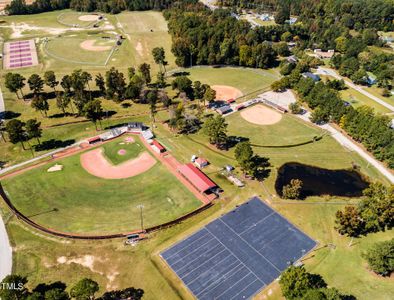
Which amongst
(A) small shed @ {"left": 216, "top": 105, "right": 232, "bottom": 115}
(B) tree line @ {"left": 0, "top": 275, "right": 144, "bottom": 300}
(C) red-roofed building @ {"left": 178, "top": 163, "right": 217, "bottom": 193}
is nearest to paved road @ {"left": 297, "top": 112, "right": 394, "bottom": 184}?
(A) small shed @ {"left": 216, "top": 105, "right": 232, "bottom": 115}

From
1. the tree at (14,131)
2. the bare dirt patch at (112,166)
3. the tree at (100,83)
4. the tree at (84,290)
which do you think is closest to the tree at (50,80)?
the tree at (100,83)

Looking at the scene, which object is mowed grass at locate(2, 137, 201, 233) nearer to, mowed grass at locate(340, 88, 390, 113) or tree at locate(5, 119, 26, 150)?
tree at locate(5, 119, 26, 150)

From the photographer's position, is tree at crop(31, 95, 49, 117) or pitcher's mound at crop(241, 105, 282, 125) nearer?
tree at crop(31, 95, 49, 117)

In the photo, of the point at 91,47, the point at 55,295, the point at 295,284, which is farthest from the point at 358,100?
the point at 91,47

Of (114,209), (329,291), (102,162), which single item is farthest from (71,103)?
(329,291)

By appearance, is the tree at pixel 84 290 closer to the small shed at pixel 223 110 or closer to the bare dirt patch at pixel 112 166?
the bare dirt patch at pixel 112 166

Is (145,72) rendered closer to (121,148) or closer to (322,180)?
(121,148)
